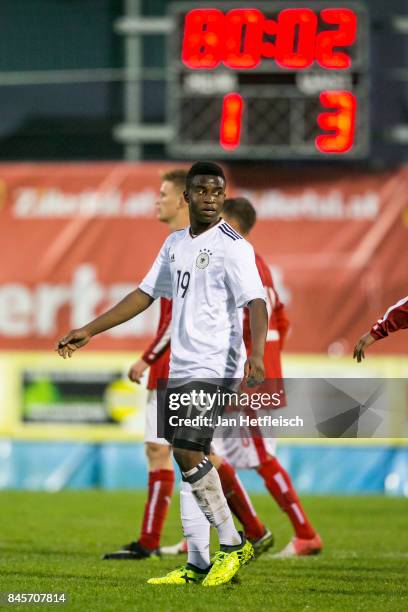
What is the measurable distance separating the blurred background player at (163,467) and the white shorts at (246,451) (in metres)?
0.45

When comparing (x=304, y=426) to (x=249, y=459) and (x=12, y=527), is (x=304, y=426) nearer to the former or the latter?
(x=249, y=459)

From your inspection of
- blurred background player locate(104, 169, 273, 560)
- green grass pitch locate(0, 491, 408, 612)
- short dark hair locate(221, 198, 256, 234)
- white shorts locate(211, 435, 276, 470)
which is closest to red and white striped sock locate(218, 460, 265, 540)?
blurred background player locate(104, 169, 273, 560)

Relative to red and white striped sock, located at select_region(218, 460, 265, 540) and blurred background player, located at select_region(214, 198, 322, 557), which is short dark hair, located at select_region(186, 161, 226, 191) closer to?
blurred background player, located at select_region(214, 198, 322, 557)

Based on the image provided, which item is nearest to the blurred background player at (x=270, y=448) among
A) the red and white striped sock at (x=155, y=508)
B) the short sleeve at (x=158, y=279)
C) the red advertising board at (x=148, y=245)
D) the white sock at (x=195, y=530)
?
the red and white striped sock at (x=155, y=508)

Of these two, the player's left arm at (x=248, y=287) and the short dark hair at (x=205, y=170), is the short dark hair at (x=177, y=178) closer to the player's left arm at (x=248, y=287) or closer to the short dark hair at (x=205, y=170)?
the short dark hair at (x=205, y=170)

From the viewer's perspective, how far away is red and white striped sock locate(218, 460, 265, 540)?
804cm

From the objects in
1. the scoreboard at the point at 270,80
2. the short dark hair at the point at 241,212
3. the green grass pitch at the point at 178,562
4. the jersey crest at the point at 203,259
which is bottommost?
the green grass pitch at the point at 178,562

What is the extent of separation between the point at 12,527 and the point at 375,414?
4143 mm

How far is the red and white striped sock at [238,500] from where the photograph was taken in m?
8.04

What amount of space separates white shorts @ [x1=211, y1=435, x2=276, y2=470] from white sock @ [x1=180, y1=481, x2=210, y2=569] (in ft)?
6.83

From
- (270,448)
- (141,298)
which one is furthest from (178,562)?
(141,298)

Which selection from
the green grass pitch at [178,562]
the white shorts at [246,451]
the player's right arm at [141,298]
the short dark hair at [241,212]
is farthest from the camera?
the white shorts at [246,451]

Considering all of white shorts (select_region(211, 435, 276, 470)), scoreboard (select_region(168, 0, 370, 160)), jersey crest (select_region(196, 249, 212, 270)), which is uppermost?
scoreboard (select_region(168, 0, 370, 160))

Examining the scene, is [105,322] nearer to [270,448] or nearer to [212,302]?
[212,302]
